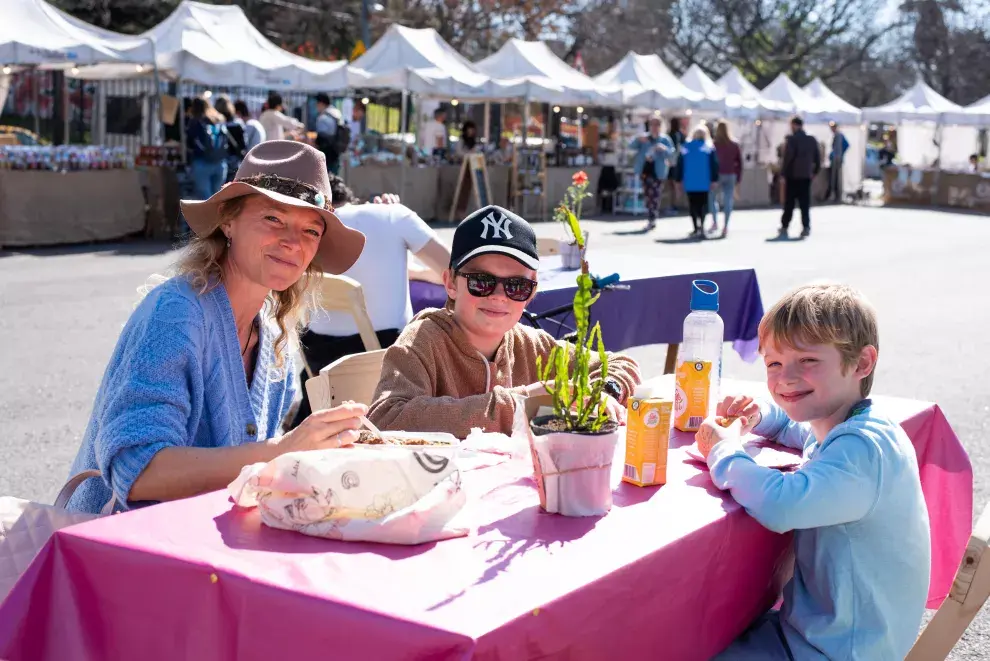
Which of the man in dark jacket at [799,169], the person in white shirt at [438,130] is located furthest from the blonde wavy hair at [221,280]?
the person in white shirt at [438,130]

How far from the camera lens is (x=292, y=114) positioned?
26.2m

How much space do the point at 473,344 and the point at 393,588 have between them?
1516 millimetres

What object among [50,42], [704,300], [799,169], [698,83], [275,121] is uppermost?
[698,83]

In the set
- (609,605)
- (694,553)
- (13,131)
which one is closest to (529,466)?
(694,553)

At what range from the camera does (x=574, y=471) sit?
6.95 feet

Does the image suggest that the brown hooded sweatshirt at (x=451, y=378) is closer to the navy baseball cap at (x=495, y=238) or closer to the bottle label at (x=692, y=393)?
the navy baseball cap at (x=495, y=238)

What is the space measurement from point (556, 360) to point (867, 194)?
3223 cm

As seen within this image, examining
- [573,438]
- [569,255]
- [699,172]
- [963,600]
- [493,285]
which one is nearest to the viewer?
[573,438]

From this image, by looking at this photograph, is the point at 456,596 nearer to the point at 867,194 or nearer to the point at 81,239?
the point at 81,239

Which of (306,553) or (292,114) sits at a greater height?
(292,114)

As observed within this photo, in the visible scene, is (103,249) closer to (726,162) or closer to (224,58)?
(224,58)

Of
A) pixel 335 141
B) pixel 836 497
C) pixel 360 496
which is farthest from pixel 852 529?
pixel 335 141

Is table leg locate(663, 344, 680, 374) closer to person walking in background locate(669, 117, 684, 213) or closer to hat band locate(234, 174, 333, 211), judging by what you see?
hat band locate(234, 174, 333, 211)

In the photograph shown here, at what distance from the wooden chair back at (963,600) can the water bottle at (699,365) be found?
2.73 feet
